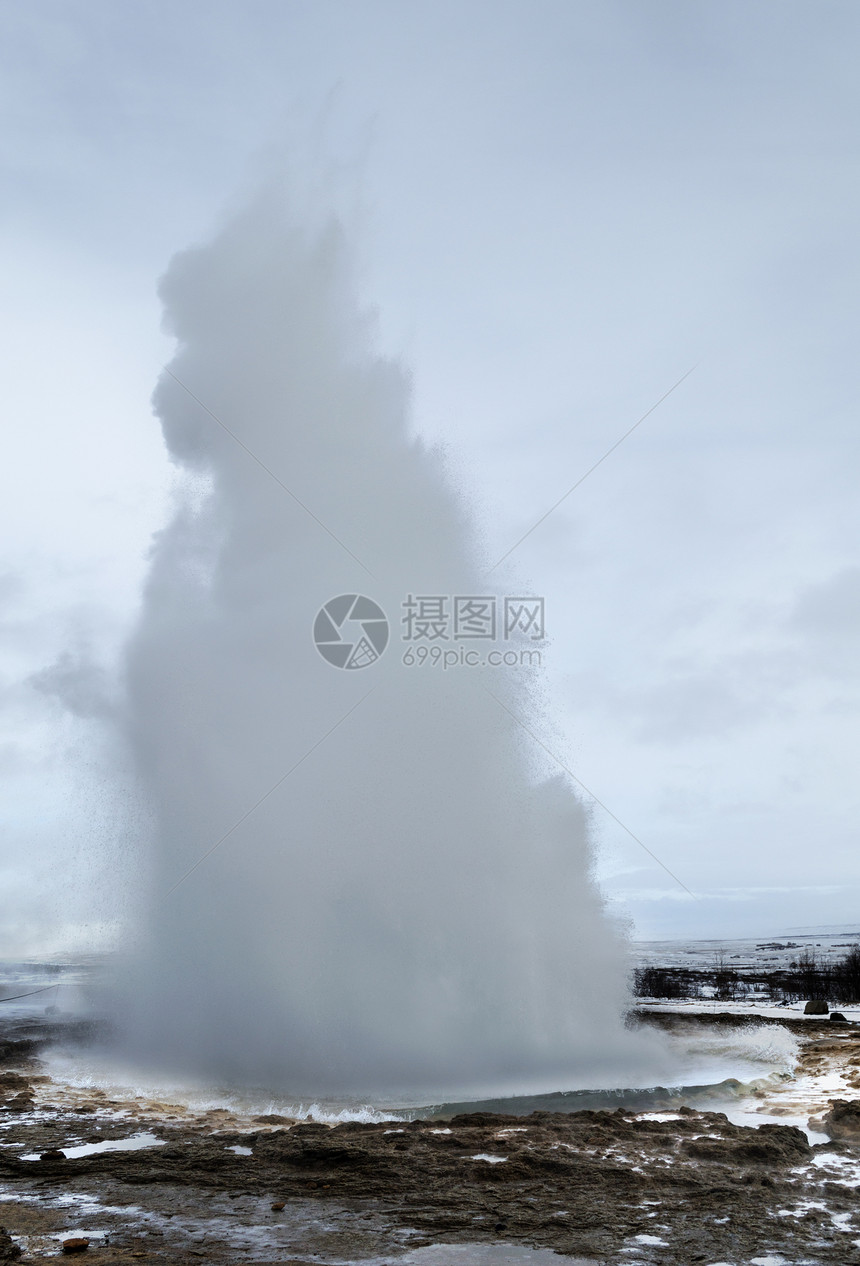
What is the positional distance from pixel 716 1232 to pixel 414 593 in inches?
625

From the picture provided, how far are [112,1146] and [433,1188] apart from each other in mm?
4925

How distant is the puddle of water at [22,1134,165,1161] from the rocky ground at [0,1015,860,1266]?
9cm

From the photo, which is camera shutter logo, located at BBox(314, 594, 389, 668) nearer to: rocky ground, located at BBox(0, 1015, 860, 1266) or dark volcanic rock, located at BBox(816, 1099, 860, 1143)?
rocky ground, located at BBox(0, 1015, 860, 1266)

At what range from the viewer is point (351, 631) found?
2136 centimetres

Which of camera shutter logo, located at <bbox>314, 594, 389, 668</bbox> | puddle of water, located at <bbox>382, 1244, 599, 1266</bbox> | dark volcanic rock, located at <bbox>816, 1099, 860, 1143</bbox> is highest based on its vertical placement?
camera shutter logo, located at <bbox>314, 594, 389, 668</bbox>

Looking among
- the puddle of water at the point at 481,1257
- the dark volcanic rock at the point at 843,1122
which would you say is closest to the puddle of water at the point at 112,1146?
the puddle of water at the point at 481,1257

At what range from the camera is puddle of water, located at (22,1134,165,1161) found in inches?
437

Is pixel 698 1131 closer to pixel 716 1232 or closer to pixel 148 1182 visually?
pixel 716 1232

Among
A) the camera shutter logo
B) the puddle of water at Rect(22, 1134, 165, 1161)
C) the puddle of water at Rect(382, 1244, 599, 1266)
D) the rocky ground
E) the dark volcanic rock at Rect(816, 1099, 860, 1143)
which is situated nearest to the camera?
the puddle of water at Rect(382, 1244, 599, 1266)

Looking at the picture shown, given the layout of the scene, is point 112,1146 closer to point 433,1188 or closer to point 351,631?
point 433,1188

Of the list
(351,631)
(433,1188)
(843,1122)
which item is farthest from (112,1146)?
(351,631)

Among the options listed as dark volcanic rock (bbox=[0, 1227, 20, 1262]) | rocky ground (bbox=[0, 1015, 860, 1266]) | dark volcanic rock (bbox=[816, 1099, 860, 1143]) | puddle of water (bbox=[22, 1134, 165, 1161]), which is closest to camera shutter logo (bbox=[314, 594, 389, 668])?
rocky ground (bbox=[0, 1015, 860, 1266])

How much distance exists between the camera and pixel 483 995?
17.1m

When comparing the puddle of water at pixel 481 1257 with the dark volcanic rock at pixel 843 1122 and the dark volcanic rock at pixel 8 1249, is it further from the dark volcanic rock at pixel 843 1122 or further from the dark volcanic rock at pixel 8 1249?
the dark volcanic rock at pixel 843 1122
